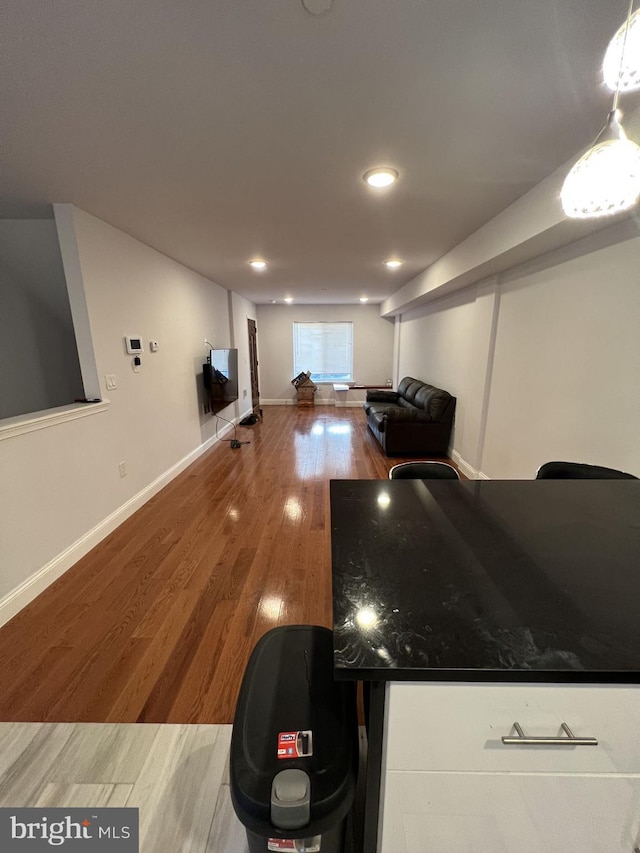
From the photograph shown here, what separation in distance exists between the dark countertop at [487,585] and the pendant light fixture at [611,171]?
910 millimetres

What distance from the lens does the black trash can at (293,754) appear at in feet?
2.24

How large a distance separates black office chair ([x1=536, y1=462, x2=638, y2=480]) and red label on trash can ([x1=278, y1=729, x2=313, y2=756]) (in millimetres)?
1529

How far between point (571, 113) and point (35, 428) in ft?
10.8

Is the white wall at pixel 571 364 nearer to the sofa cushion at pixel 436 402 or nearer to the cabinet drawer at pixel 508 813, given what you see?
the sofa cushion at pixel 436 402

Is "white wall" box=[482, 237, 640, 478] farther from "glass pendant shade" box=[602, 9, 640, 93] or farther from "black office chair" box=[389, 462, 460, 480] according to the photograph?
"glass pendant shade" box=[602, 9, 640, 93]

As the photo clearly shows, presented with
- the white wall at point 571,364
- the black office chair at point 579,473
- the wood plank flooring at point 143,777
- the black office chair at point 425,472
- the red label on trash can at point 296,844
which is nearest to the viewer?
the red label on trash can at point 296,844

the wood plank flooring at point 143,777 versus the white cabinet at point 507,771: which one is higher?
the white cabinet at point 507,771

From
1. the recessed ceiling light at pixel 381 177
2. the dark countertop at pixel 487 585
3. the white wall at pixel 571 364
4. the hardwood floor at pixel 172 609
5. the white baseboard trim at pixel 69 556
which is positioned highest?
the recessed ceiling light at pixel 381 177

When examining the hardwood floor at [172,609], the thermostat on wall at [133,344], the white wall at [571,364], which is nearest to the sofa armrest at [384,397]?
the white wall at [571,364]

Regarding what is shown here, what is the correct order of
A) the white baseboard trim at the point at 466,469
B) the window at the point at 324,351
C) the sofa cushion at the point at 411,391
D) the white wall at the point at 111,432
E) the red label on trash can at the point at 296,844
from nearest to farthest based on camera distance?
1. the red label on trash can at the point at 296,844
2. the white wall at the point at 111,432
3. the white baseboard trim at the point at 466,469
4. the sofa cushion at the point at 411,391
5. the window at the point at 324,351

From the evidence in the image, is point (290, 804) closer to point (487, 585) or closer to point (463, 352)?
point (487, 585)

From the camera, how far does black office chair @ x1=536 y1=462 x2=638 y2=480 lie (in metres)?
1.61

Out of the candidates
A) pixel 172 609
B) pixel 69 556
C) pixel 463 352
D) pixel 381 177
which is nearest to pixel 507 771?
pixel 172 609

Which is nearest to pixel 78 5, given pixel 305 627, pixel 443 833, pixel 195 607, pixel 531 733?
pixel 305 627
